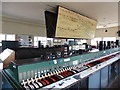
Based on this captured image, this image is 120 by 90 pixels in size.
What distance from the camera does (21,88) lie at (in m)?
1.15

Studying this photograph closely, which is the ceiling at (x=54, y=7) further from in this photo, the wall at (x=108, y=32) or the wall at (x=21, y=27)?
the wall at (x=108, y=32)

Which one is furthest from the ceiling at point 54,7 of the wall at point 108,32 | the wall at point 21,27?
the wall at point 108,32

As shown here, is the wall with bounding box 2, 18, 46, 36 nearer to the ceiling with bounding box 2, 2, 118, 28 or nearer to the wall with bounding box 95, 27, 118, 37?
the ceiling with bounding box 2, 2, 118, 28

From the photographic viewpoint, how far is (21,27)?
593cm

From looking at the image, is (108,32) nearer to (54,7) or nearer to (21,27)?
(54,7)

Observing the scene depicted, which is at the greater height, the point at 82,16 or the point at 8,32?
the point at 82,16

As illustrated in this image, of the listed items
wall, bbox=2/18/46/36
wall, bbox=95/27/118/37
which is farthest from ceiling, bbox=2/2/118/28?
wall, bbox=95/27/118/37

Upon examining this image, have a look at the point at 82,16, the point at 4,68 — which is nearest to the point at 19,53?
the point at 4,68

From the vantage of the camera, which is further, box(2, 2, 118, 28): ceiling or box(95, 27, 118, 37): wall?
box(95, 27, 118, 37): wall

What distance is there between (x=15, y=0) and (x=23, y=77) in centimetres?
263

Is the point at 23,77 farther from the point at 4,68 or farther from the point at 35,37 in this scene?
the point at 35,37

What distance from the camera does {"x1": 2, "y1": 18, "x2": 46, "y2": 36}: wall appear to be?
207 inches

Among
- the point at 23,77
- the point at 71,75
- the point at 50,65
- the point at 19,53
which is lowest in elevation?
the point at 71,75

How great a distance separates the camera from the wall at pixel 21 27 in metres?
5.26
